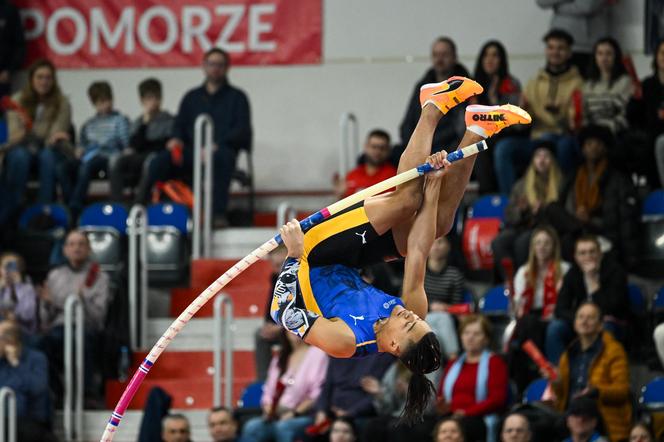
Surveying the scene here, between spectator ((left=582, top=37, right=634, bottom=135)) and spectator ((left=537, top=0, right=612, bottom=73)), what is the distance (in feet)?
2.22

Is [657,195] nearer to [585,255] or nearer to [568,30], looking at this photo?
[585,255]

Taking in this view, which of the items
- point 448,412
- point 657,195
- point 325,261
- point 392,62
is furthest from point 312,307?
point 392,62

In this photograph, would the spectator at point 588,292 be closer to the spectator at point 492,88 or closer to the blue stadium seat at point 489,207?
the blue stadium seat at point 489,207

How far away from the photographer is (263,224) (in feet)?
48.3

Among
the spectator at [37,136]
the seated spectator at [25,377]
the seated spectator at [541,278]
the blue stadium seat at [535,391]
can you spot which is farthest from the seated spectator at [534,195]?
the spectator at [37,136]

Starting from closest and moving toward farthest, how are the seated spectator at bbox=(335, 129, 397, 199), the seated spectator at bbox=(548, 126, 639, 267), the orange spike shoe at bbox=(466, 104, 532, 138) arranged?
the orange spike shoe at bbox=(466, 104, 532, 138)
the seated spectator at bbox=(548, 126, 639, 267)
the seated spectator at bbox=(335, 129, 397, 199)

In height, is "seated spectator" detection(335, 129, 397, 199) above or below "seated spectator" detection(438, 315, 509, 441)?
above

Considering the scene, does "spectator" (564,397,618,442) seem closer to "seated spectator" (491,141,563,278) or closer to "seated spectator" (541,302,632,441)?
"seated spectator" (541,302,632,441)

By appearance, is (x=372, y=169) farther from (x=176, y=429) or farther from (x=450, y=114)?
(x=176, y=429)

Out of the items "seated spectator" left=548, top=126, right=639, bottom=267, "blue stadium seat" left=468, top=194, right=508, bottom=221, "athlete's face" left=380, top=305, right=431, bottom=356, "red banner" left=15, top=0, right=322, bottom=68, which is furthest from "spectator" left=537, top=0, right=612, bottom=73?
"athlete's face" left=380, top=305, right=431, bottom=356

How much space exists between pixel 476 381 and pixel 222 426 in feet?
5.76

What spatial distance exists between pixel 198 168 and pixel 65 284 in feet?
4.90

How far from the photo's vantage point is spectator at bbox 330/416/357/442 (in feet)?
36.1

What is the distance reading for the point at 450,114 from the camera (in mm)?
13516
